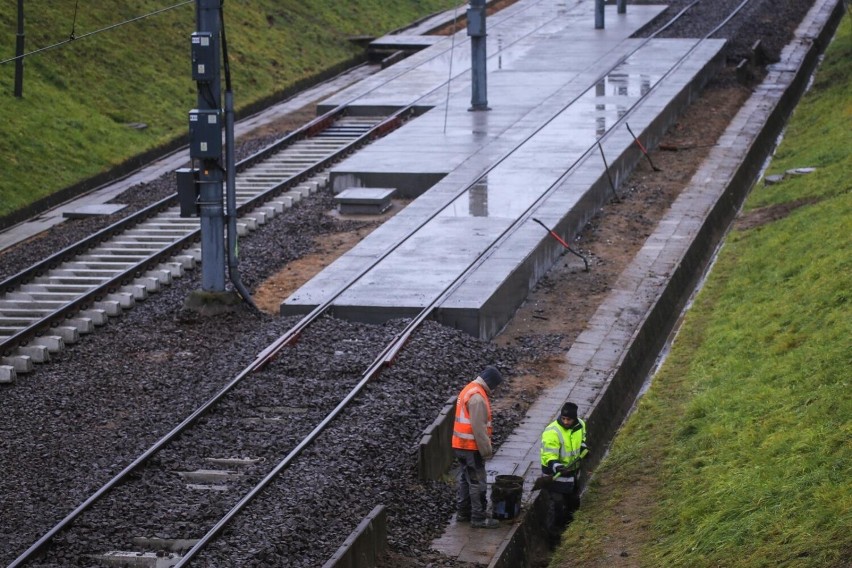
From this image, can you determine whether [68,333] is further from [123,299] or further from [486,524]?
[486,524]

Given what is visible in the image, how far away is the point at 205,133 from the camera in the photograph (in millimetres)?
23688

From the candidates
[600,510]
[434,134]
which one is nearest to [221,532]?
[600,510]

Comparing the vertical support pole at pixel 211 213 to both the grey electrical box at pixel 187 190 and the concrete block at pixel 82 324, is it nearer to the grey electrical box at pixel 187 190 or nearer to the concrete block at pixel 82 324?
the grey electrical box at pixel 187 190

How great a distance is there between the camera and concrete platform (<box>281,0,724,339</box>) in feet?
79.1

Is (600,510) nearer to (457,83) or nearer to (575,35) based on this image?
(457,83)

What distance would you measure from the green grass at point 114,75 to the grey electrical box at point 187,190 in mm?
8675

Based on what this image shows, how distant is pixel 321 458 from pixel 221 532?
2350 mm

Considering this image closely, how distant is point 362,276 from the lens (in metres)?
24.7

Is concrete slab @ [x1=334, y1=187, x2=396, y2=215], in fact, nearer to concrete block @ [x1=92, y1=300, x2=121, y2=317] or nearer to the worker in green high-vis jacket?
concrete block @ [x1=92, y1=300, x2=121, y2=317]

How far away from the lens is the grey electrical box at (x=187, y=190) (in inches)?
937

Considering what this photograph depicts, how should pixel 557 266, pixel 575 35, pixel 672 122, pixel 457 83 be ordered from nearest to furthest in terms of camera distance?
1. pixel 557 266
2. pixel 672 122
3. pixel 457 83
4. pixel 575 35

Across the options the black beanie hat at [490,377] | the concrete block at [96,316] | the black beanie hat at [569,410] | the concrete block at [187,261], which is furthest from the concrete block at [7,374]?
the black beanie hat at [569,410]

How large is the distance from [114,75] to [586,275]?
1926cm

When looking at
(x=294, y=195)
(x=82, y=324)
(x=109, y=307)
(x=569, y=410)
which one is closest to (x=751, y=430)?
(x=569, y=410)
